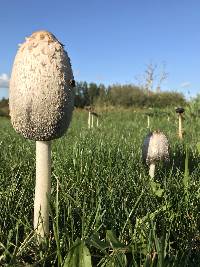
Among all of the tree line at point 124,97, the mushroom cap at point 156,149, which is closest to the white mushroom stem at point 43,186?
the mushroom cap at point 156,149

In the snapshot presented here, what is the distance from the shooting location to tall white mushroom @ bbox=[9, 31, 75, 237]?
1.88 metres

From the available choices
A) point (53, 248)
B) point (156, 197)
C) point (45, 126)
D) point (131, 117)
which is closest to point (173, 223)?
point (156, 197)

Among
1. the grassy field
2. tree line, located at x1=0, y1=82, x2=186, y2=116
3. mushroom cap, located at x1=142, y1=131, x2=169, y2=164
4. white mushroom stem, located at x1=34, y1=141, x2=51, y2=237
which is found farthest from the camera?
tree line, located at x1=0, y1=82, x2=186, y2=116

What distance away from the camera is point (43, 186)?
2049 millimetres

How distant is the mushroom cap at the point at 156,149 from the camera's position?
3.08 metres

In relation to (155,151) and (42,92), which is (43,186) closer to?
(42,92)

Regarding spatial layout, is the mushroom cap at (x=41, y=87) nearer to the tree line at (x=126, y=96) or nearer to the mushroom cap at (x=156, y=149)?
the mushroom cap at (x=156, y=149)

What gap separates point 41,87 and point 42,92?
0.02 metres

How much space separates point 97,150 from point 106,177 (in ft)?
2.88

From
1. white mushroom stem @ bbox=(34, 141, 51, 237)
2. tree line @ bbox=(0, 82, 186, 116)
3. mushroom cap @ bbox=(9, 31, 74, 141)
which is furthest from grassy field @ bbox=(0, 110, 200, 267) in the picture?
tree line @ bbox=(0, 82, 186, 116)

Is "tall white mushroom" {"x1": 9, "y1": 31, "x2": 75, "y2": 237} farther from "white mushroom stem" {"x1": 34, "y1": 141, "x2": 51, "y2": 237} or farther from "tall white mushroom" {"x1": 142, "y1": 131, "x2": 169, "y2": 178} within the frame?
"tall white mushroom" {"x1": 142, "y1": 131, "x2": 169, "y2": 178}

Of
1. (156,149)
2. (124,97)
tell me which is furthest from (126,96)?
(156,149)

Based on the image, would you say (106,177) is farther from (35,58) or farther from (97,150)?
(35,58)

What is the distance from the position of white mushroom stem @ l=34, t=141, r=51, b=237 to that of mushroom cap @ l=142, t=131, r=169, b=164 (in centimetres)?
121
